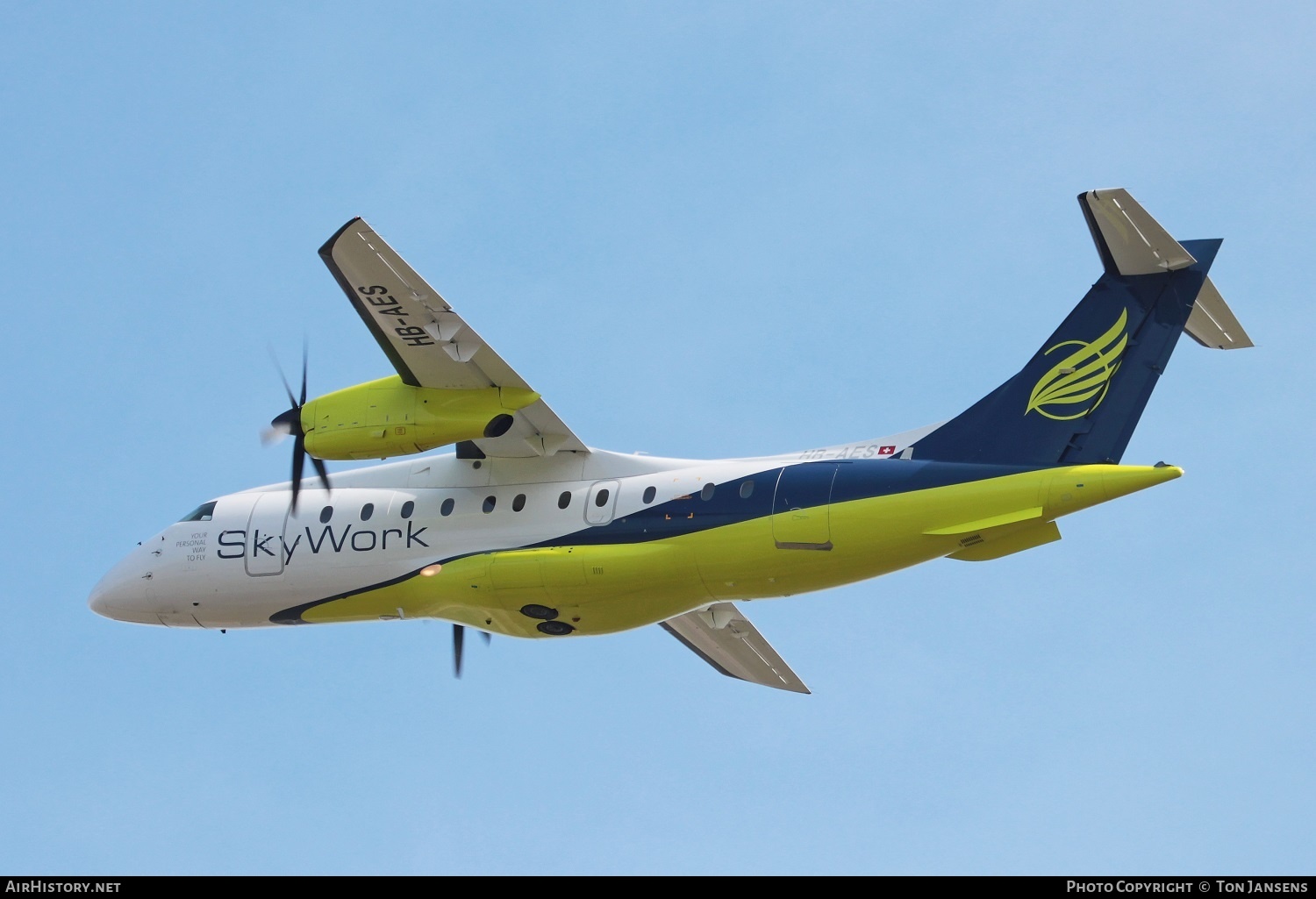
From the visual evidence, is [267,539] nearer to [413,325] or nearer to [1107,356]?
[413,325]

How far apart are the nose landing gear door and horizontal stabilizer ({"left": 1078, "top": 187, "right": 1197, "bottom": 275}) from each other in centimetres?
1132

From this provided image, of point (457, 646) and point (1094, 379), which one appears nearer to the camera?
point (1094, 379)

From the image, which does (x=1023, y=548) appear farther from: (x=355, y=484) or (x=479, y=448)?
(x=355, y=484)

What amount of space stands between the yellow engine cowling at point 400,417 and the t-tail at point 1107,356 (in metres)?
5.42

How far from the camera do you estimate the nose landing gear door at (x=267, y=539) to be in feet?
72.6

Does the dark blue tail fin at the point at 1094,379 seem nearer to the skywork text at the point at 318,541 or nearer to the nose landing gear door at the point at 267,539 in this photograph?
the skywork text at the point at 318,541

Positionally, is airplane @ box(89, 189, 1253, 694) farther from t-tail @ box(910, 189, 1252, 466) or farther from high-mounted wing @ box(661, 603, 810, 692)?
high-mounted wing @ box(661, 603, 810, 692)

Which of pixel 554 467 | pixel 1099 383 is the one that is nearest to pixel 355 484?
pixel 554 467

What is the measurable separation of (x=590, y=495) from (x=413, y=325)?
307 centimetres

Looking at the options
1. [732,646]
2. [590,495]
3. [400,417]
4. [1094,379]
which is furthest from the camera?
[732,646]

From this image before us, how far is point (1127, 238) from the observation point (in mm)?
18125

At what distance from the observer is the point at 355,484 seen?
2228 cm

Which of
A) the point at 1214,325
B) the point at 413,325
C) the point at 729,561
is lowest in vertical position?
the point at 729,561

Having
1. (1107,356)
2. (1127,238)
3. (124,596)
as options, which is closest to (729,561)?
(1107,356)
